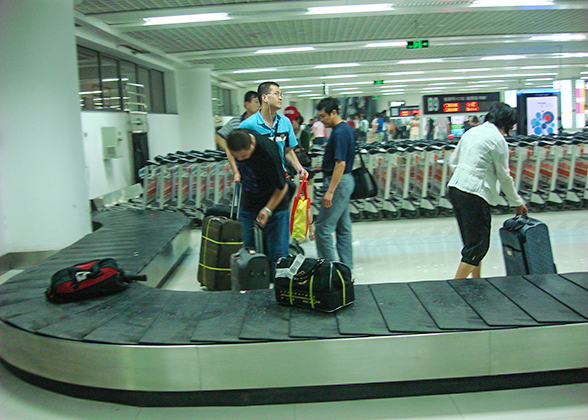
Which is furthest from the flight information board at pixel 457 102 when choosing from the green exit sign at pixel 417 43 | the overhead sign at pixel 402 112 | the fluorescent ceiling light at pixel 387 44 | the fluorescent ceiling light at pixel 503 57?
the overhead sign at pixel 402 112

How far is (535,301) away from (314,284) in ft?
4.21

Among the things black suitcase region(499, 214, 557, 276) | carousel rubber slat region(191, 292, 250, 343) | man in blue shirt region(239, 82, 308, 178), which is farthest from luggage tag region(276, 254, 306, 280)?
black suitcase region(499, 214, 557, 276)

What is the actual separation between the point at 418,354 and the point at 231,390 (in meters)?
0.99

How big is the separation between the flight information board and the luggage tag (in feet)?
26.7

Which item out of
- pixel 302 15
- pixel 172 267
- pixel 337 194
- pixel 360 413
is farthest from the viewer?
pixel 302 15

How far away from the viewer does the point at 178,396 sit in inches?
105

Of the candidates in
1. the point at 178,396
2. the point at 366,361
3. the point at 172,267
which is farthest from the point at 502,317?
the point at 172,267

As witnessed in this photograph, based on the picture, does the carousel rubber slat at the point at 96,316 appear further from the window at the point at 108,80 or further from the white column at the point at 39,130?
the window at the point at 108,80

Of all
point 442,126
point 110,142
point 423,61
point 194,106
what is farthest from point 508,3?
point 194,106

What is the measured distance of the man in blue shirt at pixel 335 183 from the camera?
434cm

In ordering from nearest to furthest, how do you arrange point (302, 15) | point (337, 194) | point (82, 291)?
point (82, 291), point (337, 194), point (302, 15)

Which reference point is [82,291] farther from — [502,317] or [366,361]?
[502,317]

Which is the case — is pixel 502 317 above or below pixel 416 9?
below

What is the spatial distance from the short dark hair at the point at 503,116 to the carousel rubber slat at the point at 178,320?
2346 millimetres
